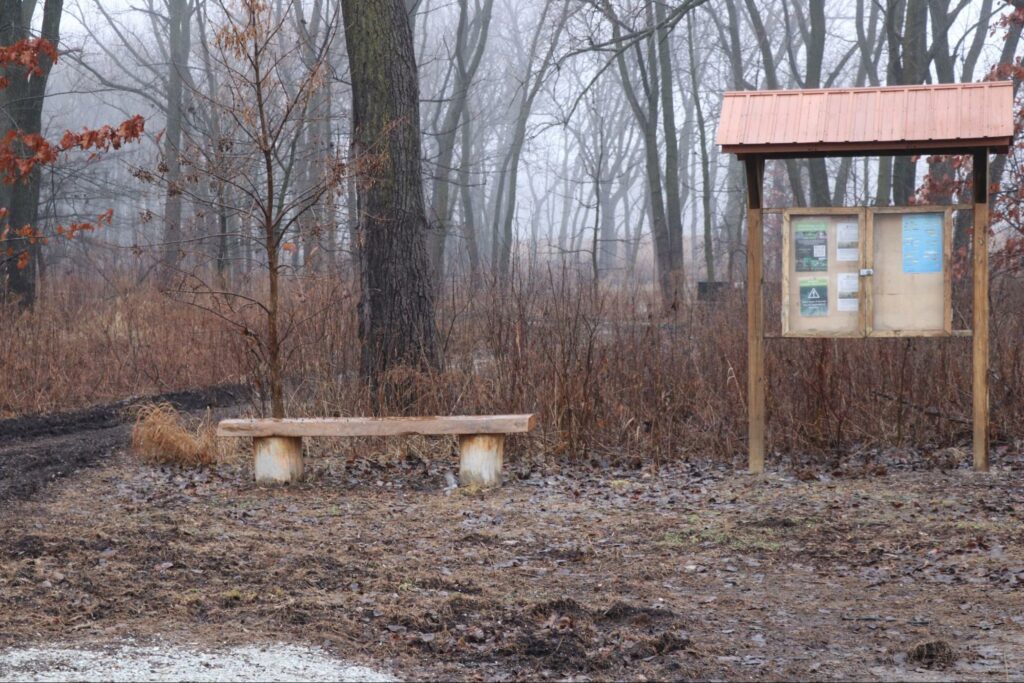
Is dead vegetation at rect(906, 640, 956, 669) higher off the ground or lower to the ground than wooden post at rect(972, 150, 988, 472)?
lower

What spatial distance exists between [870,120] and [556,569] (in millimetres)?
3602

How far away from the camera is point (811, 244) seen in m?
7.87

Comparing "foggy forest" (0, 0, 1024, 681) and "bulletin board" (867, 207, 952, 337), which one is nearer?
"foggy forest" (0, 0, 1024, 681)

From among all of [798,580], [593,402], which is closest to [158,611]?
[798,580]

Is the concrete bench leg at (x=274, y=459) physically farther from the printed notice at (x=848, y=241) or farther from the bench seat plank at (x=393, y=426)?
the printed notice at (x=848, y=241)

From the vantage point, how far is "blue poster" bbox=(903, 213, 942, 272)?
303 inches

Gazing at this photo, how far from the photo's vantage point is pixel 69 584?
206 inches

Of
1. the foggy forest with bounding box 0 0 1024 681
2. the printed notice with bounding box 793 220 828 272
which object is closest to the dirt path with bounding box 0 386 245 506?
the foggy forest with bounding box 0 0 1024 681

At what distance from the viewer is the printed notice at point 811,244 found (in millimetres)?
7848

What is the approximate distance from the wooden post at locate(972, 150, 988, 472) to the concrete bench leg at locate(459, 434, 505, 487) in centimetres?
316

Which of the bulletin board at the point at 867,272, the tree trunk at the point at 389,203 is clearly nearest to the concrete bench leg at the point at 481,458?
the tree trunk at the point at 389,203

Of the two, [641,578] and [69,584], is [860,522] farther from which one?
[69,584]

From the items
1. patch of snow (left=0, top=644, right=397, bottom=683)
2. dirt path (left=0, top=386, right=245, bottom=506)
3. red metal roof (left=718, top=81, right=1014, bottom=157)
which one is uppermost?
red metal roof (left=718, top=81, right=1014, bottom=157)

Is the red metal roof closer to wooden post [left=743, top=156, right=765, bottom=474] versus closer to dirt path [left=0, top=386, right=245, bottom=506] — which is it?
wooden post [left=743, top=156, right=765, bottom=474]
